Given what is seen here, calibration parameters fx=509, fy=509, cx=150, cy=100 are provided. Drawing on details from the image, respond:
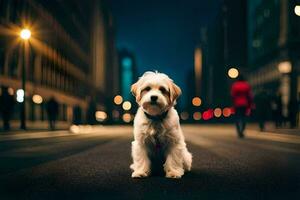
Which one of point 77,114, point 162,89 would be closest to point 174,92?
point 162,89

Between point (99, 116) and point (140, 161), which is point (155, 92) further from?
point (99, 116)

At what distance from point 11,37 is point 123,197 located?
37208mm

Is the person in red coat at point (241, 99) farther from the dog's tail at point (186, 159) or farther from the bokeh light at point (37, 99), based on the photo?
the bokeh light at point (37, 99)

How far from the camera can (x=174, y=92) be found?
6246mm

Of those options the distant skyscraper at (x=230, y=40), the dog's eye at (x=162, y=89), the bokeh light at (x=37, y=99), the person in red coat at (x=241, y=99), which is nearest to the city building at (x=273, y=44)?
the bokeh light at (x=37, y=99)

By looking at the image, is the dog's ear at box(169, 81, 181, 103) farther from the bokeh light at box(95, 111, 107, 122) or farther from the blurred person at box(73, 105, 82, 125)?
the bokeh light at box(95, 111, 107, 122)

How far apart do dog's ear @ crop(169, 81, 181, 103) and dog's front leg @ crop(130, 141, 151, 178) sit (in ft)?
2.38

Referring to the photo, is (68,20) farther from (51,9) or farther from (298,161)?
(298,161)

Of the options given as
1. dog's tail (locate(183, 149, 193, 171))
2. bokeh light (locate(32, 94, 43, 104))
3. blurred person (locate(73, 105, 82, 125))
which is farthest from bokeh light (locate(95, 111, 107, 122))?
dog's tail (locate(183, 149, 193, 171))

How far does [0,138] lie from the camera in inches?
768

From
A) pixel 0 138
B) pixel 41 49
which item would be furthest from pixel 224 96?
pixel 0 138

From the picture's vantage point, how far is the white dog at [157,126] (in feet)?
19.8

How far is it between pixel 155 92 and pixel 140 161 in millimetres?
984

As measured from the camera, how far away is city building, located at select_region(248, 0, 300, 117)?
5206 cm
